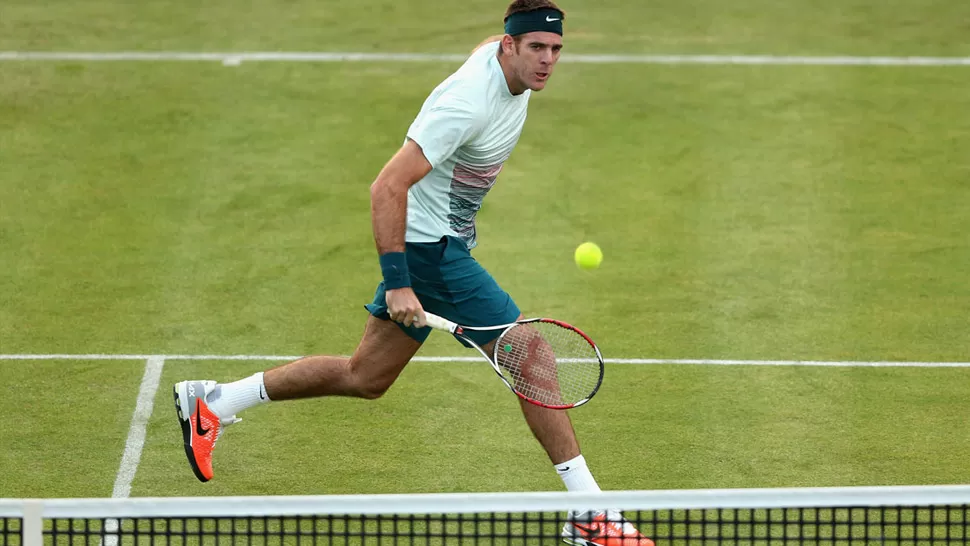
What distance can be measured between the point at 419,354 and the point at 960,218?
4.03 m

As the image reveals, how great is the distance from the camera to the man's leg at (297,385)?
570 centimetres

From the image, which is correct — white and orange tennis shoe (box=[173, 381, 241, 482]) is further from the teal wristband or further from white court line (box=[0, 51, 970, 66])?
white court line (box=[0, 51, 970, 66])

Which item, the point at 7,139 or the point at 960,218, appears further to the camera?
the point at 7,139

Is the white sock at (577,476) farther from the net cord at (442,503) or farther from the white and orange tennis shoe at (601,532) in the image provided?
the net cord at (442,503)

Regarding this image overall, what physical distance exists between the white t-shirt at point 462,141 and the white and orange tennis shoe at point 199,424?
1.22 metres

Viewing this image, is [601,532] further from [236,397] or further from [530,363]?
[236,397]

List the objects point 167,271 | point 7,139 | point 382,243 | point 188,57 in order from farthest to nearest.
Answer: point 188,57, point 7,139, point 167,271, point 382,243

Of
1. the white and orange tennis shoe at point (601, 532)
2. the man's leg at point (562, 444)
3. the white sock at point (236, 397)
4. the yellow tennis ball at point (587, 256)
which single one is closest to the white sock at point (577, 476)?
the man's leg at point (562, 444)

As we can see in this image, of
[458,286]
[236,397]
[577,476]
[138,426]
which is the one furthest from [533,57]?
[138,426]

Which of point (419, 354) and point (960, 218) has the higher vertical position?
point (960, 218)

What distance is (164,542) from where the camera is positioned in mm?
5516

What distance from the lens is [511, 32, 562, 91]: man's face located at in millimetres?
5340

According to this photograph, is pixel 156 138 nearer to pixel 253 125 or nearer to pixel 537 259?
pixel 253 125

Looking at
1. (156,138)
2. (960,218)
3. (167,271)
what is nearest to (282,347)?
(167,271)
